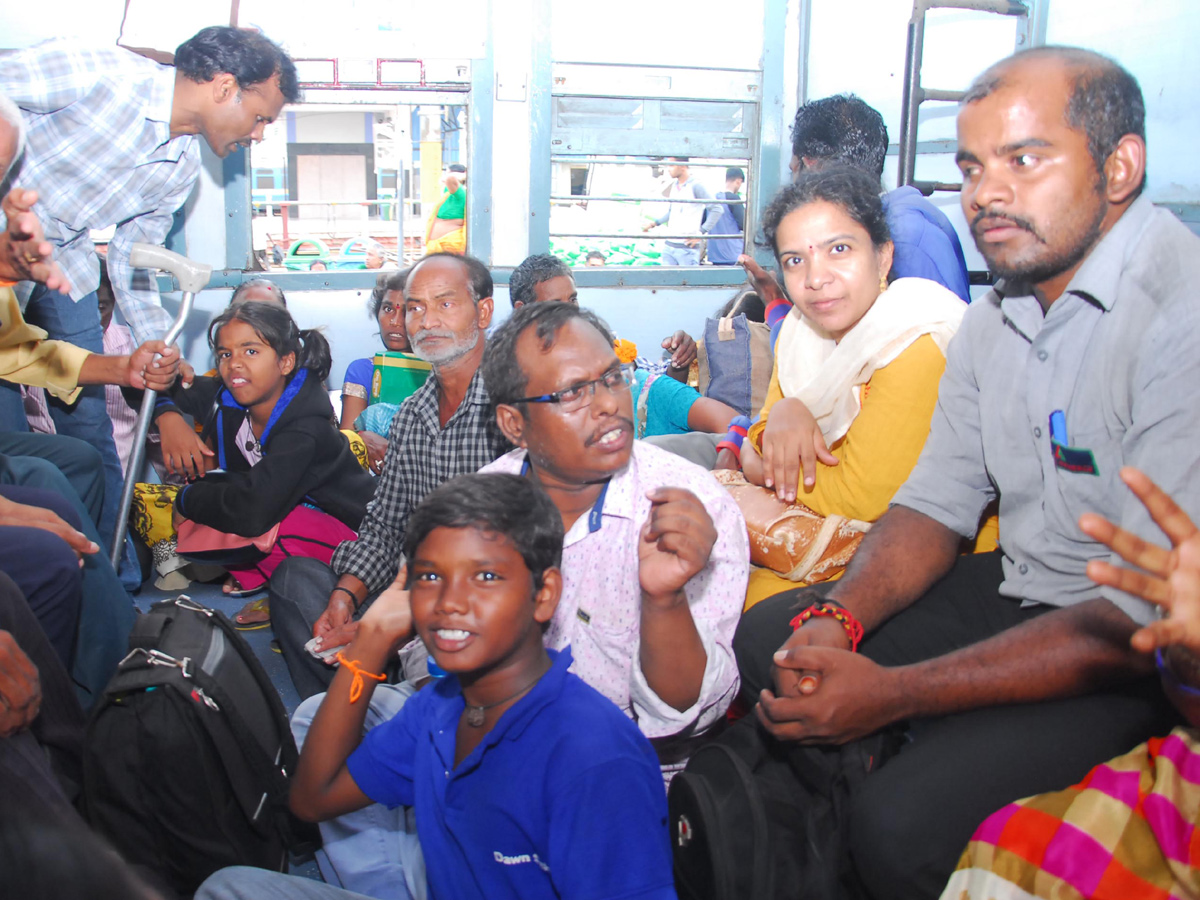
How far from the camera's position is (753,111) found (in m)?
5.51

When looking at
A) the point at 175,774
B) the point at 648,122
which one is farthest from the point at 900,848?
the point at 648,122

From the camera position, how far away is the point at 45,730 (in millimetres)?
1891

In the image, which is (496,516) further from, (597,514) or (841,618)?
(841,618)

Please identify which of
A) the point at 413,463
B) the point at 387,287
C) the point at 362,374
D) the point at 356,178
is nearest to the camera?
the point at 413,463

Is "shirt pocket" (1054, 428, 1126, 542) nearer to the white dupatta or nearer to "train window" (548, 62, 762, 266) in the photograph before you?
the white dupatta

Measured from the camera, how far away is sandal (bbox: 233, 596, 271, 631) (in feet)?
10.2

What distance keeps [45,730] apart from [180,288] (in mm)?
1638

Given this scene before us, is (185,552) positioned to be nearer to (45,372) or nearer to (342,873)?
(45,372)

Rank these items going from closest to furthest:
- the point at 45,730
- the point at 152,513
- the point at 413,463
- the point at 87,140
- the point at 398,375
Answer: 1. the point at 45,730
2. the point at 413,463
3. the point at 87,140
4. the point at 152,513
5. the point at 398,375

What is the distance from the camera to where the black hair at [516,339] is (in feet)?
5.49

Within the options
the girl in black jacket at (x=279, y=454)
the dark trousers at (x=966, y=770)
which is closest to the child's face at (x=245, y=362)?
the girl in black jacket at (x=279, y=454)

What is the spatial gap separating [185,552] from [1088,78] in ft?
9.53

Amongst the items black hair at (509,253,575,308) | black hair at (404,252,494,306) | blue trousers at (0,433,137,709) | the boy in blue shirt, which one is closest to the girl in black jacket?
blue trousers at (0,433,137,709)

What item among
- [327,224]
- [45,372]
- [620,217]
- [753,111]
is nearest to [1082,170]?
[45,372]
